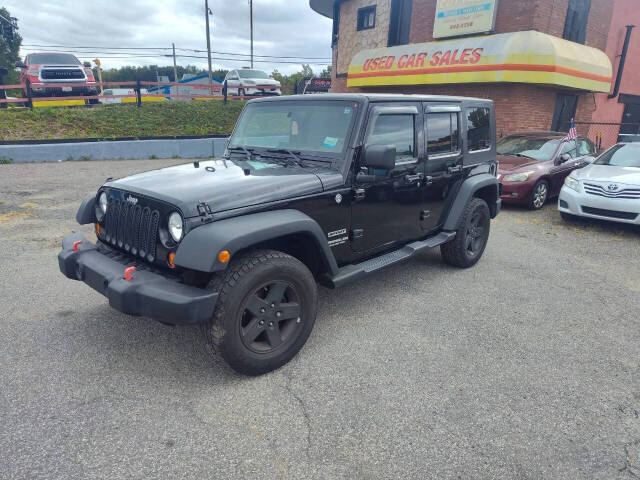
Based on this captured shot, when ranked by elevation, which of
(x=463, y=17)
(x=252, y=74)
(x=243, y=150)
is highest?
(x=463, y=17)

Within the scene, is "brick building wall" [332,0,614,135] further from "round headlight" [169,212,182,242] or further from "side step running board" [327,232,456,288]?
"round headlight" [169,212,182,242]

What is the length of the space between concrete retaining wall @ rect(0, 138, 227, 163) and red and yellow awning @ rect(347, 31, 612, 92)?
6758mm

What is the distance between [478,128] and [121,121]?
1420cm

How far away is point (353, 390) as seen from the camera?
2.99 m

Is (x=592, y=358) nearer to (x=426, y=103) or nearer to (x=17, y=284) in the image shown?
(x=426, y=103)

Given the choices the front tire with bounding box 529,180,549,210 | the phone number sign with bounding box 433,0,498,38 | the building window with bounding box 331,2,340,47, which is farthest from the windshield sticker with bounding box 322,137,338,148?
the building window with bounding box 331,2,340,47

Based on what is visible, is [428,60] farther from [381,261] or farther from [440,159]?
[381,261]

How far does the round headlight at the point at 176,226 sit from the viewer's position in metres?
2.83

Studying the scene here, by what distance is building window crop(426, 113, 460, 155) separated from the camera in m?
4.43

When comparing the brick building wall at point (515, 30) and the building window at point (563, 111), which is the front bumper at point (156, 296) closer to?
the brick building wall at point (515, 30)

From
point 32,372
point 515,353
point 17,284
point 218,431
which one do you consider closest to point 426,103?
point 515,353

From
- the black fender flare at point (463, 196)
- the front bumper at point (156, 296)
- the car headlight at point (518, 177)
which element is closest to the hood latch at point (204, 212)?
the front bumper at point (156, 296)

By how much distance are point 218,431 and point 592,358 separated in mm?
2905

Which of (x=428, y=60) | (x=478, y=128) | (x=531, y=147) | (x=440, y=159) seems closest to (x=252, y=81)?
(x=428, y=60)
